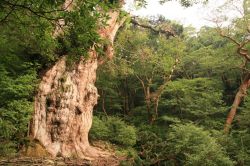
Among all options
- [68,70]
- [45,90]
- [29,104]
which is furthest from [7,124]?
[68,70]

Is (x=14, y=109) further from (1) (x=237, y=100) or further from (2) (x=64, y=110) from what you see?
(1) (x=237, y=100)

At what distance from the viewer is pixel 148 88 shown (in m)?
18.0

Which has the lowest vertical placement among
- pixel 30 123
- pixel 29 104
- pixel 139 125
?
pixel 139 125

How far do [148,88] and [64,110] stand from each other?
34.1ft

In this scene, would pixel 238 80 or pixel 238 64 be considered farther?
pixel 238 80

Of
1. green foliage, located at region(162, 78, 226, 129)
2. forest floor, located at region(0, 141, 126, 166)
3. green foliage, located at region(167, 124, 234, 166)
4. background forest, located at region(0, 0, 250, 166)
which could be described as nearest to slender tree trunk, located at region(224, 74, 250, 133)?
background forest, located at region(0, 0, 250, 166)

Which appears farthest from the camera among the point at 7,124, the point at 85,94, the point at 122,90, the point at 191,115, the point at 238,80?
the point at 122,90

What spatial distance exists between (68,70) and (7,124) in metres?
3.22

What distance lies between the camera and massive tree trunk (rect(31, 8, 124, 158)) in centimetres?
755

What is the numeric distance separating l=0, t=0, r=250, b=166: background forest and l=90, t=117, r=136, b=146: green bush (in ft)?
0.15

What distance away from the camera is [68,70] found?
9.03 m

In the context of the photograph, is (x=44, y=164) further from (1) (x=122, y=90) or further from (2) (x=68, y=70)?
(1) (x=122, y=90)

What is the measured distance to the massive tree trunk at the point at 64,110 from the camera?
7.55 meters

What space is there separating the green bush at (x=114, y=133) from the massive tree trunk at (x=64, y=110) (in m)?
3.68
